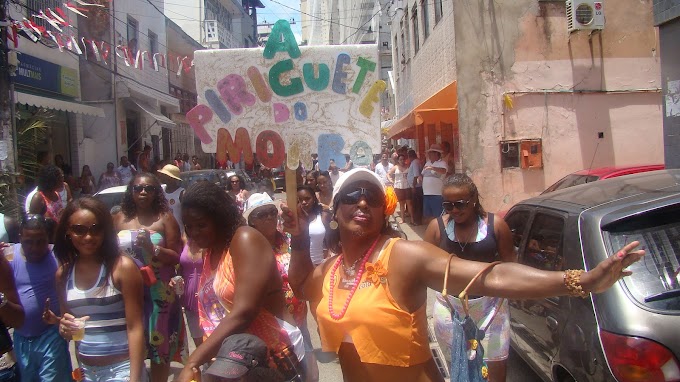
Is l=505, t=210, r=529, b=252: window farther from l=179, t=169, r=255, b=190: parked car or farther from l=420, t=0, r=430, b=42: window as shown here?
l=420, t=0, r=430, b=42: window

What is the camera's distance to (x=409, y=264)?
221cm

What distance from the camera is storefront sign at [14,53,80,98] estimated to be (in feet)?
45.1

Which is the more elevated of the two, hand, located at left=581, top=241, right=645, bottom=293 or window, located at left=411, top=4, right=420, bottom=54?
window, located at left=411, top=4, right=420, bottom=54

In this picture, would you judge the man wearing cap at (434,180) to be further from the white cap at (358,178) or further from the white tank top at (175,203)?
the white cap at (358,178)

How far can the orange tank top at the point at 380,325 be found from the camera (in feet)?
7.24

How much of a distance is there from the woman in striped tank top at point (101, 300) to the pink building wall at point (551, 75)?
9.20 m

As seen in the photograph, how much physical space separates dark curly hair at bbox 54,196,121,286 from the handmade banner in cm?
90

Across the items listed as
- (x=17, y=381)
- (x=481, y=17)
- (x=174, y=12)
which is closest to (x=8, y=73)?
(x=17, y=381)

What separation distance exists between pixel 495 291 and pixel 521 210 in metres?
2.59

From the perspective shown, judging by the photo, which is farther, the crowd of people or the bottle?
the bottle

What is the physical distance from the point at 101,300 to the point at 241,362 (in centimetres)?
131

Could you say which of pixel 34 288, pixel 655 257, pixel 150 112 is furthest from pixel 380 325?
pixel 150 112

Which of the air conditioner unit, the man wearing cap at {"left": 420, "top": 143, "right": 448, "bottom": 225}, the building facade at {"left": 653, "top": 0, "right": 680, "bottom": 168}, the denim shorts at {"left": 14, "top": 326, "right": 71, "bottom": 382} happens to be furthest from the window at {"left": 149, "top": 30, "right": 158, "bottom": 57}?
the denim shorts at {"left": 14, "top": 326, "right": 71, "bottom": 382}

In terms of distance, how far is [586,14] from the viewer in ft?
36.0
